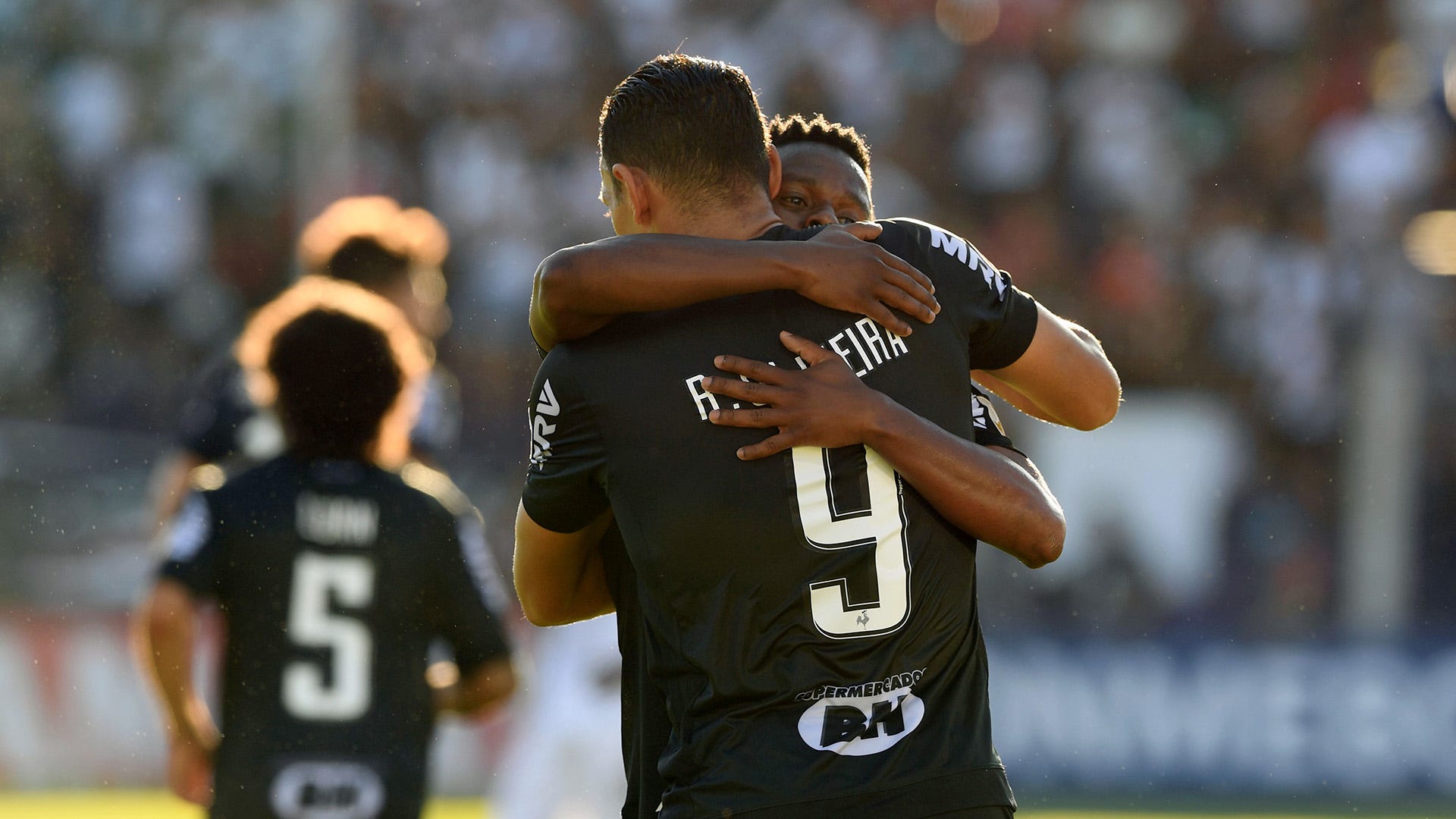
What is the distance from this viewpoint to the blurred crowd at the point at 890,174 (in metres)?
10.1

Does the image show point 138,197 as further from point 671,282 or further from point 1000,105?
point 671,282

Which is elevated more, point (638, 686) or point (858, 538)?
point (858, 538)

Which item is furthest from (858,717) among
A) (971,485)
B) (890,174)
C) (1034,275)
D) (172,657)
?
(890,174)

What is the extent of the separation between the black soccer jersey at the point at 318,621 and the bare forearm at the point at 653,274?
1.56m

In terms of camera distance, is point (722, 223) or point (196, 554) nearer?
point (722, 223)

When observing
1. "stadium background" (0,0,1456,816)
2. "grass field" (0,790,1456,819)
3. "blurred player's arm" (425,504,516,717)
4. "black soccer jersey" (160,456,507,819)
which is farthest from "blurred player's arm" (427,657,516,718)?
"grass field" (0,790,1456,819)

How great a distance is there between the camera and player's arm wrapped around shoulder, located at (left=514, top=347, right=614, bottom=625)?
247cm

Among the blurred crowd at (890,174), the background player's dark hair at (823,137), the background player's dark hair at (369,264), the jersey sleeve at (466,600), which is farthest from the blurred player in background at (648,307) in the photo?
the blurred crowd at (890,174)

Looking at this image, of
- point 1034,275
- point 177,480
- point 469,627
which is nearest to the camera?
point 469,627

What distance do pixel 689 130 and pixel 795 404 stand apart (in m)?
0.49

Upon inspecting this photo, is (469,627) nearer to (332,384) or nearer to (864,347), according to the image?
(332,384)

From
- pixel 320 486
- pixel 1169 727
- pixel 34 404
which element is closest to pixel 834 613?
pixel 320 486

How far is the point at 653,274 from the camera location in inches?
94.8

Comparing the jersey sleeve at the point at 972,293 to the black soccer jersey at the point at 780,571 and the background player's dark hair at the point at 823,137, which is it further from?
the background player's dark hair at the point at 823,137
